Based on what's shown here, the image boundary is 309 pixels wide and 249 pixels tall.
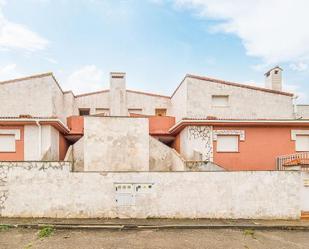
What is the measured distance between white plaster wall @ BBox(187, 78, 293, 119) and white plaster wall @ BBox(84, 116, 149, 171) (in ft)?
12.8

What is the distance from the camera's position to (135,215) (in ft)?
36.8

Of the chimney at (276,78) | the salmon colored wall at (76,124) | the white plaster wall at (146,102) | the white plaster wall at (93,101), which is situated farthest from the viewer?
the white plaster wall at (146,102)

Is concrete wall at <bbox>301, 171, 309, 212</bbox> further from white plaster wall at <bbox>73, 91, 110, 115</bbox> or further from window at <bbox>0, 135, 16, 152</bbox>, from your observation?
white plaster wall at <bbox>73, 91, 110, 115</bbox>

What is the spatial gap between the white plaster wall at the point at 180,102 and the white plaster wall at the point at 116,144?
366 cm

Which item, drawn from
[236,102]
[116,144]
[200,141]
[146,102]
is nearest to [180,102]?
[236,102]

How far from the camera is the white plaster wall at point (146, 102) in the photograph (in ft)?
72.4

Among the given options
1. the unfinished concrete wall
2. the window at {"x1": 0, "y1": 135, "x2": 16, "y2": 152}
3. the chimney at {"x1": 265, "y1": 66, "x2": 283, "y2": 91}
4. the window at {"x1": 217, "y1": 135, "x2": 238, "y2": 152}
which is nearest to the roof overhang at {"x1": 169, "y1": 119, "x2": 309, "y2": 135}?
the window at {"x1": 217, "y1": 135, "x2": 238, "y2": 152}

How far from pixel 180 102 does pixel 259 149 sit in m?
6.07

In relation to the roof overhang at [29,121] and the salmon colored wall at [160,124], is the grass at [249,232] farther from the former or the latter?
the roof overhang at [29,121]

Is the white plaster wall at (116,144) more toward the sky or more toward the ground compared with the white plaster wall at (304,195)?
more toward the sky

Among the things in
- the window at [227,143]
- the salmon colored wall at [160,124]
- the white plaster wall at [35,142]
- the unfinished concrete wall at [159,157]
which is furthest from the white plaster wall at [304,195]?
the white plaster wall at [35,142]

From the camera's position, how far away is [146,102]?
2225 centimetres

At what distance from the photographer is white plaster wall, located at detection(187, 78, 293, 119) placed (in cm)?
1777

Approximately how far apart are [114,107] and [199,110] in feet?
22.1
